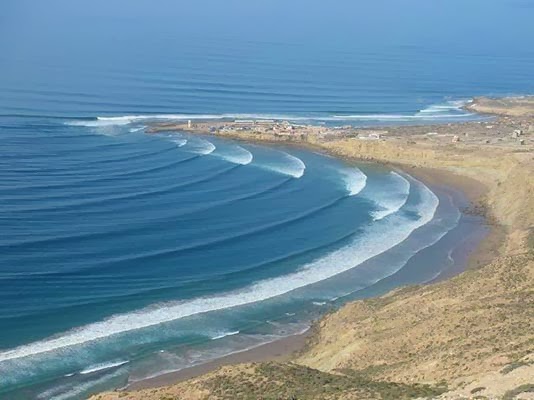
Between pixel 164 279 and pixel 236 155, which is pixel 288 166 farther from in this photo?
pixel 164 279

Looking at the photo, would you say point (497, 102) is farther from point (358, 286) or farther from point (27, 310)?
point (27, 310)

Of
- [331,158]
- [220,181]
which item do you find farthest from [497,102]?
[220,181]

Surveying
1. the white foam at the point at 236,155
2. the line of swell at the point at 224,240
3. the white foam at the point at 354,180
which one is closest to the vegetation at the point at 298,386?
the line of swell at the point at 224,240

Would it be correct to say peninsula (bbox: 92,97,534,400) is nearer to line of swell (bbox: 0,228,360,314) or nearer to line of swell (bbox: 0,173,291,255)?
line of swell (bbox: 0,228,360,314)

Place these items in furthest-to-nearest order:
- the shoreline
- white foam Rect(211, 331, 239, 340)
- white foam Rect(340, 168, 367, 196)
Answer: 1. white foam Rect(340, 168, 367, 196)
2. white foam Rect(211, 331, 239, 340)
3. the shoreline

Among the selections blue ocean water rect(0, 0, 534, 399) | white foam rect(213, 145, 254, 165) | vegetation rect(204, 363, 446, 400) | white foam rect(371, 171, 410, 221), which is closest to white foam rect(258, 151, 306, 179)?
blue ocean water rect(0, 0, 534, 399)

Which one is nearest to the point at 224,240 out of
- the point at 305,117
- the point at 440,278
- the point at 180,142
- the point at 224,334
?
the point at 224,334
